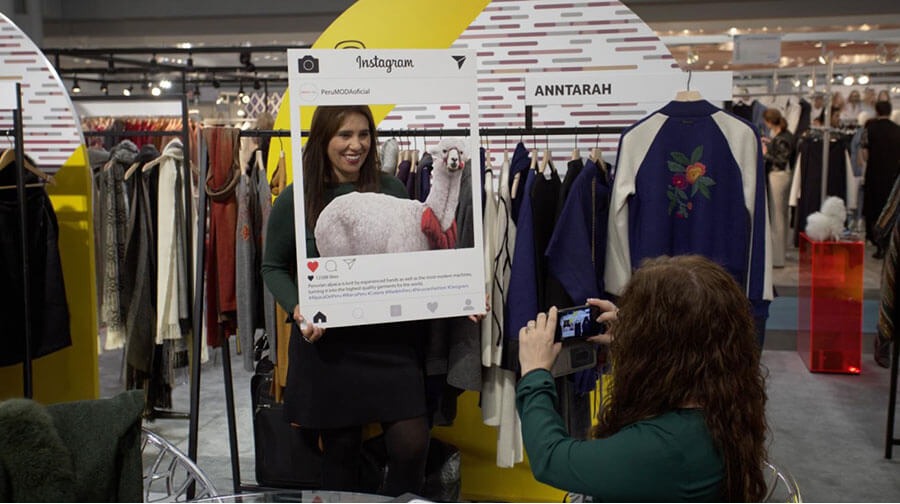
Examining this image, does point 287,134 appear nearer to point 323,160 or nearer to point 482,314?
point 323,160

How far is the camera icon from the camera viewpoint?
8.07ft

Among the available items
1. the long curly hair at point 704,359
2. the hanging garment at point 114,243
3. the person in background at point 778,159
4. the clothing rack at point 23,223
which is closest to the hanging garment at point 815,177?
the person in background at point 778,159

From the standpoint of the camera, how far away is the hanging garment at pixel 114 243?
160 inches

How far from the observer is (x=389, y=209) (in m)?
2.57

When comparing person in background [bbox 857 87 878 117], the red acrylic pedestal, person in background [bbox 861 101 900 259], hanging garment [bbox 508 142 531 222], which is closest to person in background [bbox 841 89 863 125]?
person in background [bbox 857 87 878 117]

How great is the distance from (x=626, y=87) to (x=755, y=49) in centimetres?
409

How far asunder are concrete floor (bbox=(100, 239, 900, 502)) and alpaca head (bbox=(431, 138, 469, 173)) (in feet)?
6.24

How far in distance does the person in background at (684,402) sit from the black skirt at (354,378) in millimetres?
1154

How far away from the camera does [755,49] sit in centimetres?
646

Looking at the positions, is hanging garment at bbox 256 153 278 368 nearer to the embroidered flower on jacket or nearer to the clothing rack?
the clothing rack

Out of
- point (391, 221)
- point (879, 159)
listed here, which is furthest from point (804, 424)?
point (879, 159)

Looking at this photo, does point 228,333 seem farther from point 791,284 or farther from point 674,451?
point 791,284

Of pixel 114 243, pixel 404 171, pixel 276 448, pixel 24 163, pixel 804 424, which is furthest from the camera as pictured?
pixel 804 424

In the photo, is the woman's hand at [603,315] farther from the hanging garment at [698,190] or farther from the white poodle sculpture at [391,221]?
the hanging garment at [698,190]
